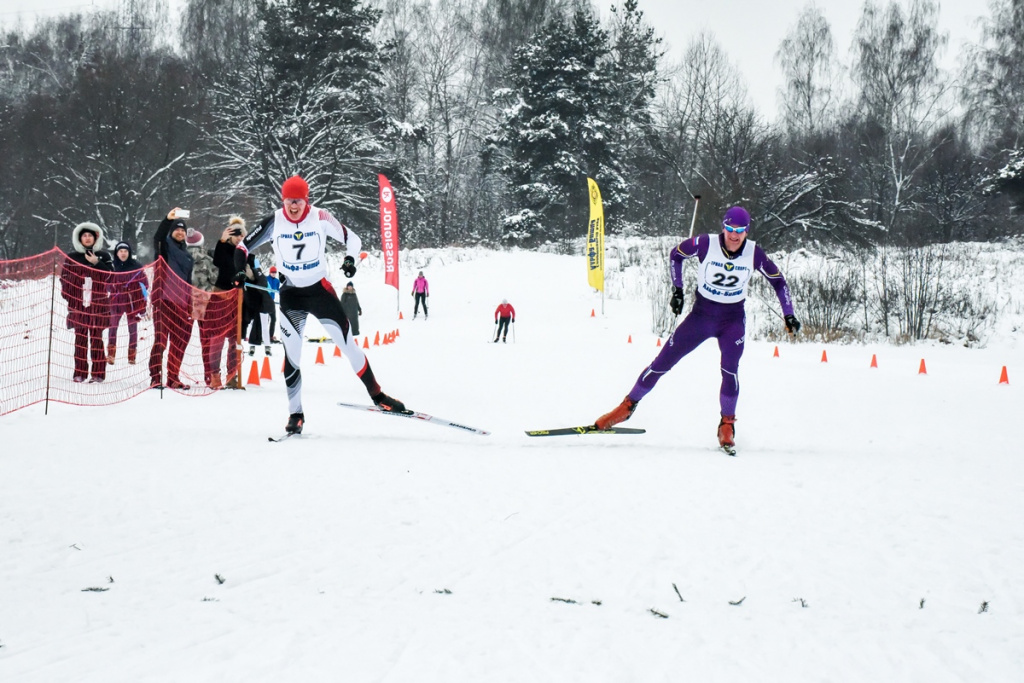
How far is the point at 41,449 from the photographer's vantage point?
5012mm

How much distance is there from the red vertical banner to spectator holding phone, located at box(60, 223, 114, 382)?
50.1 feet

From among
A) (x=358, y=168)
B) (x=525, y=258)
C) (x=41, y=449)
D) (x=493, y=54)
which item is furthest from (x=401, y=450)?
(x=493, y=54)

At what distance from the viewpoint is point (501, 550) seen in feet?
11.2

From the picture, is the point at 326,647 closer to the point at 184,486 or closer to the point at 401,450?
the point at 184,486

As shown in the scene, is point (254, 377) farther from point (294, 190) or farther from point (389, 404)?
point (294, 190)

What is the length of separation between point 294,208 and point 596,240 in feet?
59.4

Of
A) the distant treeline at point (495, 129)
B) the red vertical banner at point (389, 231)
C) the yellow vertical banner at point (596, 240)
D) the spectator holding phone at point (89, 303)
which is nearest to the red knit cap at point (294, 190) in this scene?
the spectator holding phone at point (89, 303)

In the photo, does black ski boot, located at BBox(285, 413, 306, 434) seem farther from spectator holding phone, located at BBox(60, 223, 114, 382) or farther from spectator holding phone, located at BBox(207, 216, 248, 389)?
spectator holding phone, located at BBox(60, 223, 114, 382)

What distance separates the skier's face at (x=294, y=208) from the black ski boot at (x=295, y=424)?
1.73 metres

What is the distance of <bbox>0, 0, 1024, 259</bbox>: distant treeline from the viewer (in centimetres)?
3056

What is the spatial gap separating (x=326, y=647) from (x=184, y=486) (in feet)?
7.56

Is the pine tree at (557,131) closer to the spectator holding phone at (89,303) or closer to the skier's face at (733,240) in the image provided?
the spectator holding phone at (89,303)

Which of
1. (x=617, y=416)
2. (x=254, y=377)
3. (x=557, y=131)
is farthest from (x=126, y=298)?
(x=557, y=131)

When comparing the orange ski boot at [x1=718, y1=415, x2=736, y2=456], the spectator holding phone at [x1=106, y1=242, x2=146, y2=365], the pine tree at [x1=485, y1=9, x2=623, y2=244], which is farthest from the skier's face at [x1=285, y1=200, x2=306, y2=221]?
the pine tree at [x1=485, y1=9, x2=623, y2=244]
